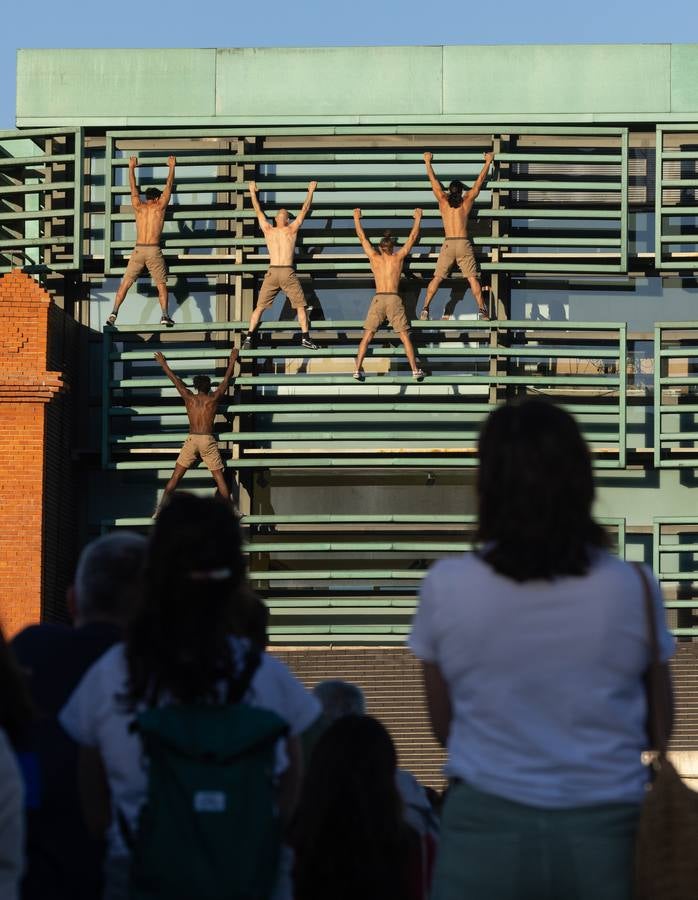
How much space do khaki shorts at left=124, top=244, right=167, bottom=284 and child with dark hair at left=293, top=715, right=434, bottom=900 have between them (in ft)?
51.8

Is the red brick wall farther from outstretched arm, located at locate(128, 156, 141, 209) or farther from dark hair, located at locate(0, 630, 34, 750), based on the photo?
dark hair, located at locate(0, 630, 34, 750)

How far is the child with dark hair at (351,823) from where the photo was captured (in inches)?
209

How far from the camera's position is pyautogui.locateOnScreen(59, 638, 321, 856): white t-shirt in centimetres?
400

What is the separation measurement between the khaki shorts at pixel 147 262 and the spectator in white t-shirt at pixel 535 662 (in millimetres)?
17414

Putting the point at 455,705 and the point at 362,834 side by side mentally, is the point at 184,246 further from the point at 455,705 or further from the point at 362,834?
the point at 455,705

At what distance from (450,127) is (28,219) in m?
5.38

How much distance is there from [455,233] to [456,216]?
0.20m

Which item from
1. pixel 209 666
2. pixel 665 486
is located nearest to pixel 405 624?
pixel 665 486

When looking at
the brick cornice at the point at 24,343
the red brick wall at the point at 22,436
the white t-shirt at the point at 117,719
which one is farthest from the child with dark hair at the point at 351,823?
the brick cornice at the point at 24,343

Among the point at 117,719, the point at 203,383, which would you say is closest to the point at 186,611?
the point at 117,719

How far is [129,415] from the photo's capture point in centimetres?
2119

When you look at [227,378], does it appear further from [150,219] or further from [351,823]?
[351,823]

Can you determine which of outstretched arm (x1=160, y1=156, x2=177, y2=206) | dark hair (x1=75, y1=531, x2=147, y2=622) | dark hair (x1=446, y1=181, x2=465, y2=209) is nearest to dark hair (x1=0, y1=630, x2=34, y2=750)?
dark hair (x1=75, y1=531, x2=147, y2=622)

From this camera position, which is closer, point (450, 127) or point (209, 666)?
point (209, 666)
